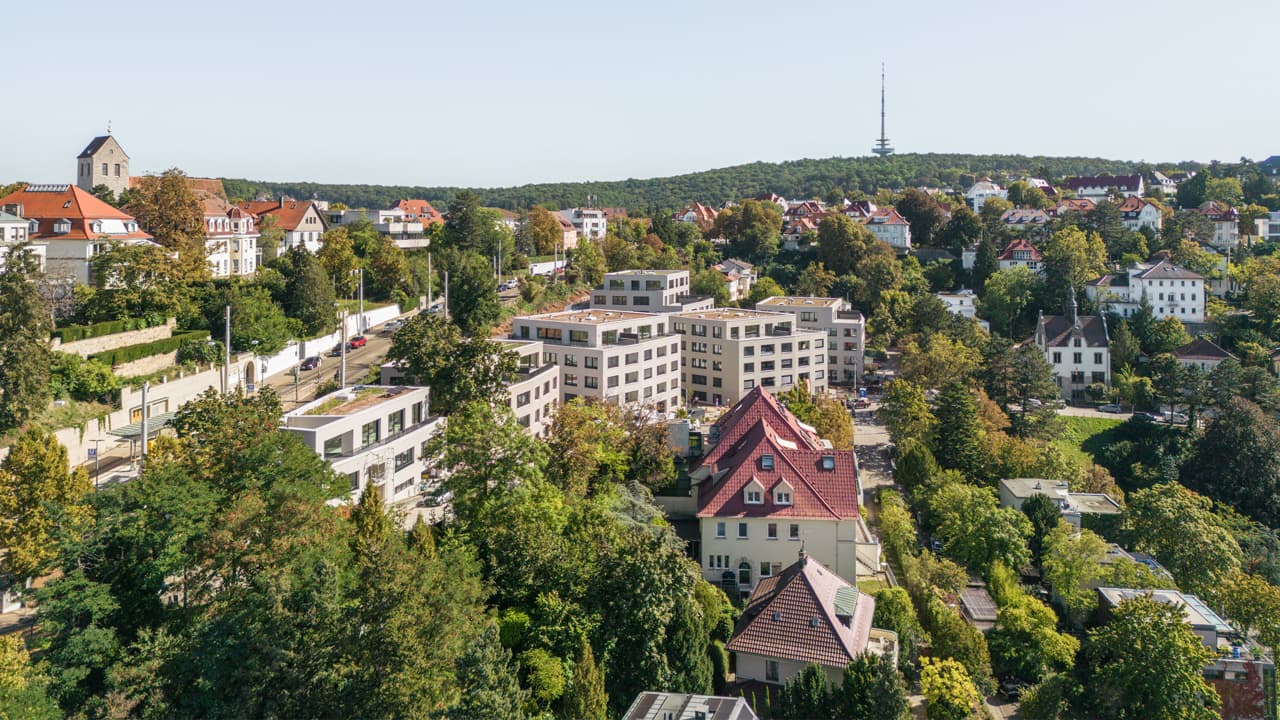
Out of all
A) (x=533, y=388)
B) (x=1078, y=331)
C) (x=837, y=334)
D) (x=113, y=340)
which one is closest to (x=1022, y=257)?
(x=1078, y=331)

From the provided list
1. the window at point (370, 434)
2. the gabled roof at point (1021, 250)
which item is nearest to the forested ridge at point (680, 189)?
the gabled roof at point (1021, 250)

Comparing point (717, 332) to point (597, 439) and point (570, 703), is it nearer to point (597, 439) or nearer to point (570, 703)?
point (597, 439)

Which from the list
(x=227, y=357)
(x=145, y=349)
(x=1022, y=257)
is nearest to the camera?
(x=227, y=357)

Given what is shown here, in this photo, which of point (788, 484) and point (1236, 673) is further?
point (788, 484)

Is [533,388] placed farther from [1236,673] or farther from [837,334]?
[837,334]

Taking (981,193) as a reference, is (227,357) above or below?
below

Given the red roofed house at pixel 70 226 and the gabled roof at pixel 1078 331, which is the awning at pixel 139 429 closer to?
the red roofed house at pixel 70 226

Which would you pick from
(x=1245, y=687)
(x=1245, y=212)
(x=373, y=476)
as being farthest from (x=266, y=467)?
(x=1245, y=212)
